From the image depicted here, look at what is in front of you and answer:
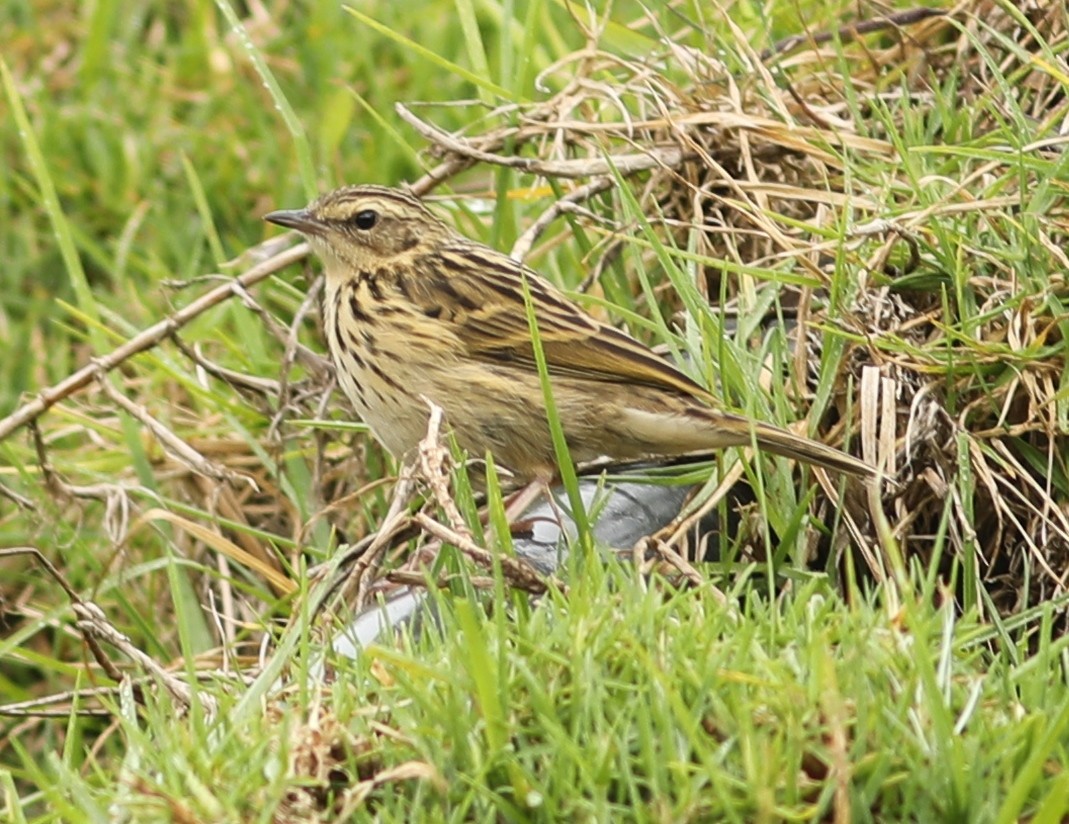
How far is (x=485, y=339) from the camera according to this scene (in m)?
5.38

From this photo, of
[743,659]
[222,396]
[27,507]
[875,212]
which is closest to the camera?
[743,659]

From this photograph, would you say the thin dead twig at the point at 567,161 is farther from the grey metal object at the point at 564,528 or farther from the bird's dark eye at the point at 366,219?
the grey metal object at the point at 564,528

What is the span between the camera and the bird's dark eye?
5.85 metres

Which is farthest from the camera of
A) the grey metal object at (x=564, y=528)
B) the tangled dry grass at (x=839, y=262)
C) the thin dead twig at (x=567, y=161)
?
the thin dead twig at (x=567, y=161)

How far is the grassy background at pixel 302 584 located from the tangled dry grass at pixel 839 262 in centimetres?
5

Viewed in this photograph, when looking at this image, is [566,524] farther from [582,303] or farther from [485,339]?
[582,303]

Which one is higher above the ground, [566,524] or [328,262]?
[328,262]

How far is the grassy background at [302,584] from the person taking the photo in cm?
329

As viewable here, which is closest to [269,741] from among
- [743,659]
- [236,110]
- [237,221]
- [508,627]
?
[508,627]

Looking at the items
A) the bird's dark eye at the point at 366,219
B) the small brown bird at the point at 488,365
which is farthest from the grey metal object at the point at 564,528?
the bird's dark eye at the point at 366,219

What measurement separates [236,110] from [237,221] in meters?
0.69

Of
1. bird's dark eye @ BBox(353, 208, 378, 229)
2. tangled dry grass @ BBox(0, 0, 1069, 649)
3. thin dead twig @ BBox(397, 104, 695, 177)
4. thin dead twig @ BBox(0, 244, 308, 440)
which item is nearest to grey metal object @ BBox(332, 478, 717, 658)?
tangled dry grass @ BBox(0, 0, 1069, 649)

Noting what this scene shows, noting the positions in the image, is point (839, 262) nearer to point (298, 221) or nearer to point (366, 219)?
point (366, 219)

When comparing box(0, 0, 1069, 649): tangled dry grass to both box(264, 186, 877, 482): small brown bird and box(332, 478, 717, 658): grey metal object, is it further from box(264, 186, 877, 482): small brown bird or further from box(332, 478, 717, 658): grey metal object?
box(332, 478, 717, 658): grey metal object
